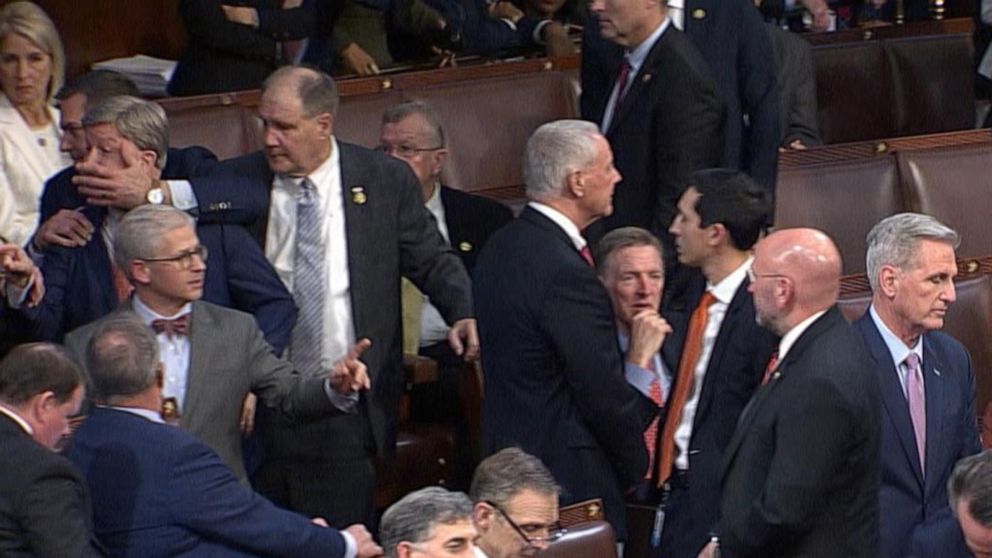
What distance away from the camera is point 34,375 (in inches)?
165

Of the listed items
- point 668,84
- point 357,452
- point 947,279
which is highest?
point 668,84

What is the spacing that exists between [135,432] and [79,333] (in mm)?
438

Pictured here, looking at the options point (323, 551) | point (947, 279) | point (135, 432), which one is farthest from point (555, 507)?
point (947, 279)

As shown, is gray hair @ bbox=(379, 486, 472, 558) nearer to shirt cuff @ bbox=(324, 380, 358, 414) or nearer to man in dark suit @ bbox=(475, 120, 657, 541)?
shirt cuff @ bbox=(324, 380, 358, 414)

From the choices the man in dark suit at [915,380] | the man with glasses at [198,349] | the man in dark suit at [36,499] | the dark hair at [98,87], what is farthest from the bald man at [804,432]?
the dark hair at [98,87]

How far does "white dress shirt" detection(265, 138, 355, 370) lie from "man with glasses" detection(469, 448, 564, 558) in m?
0.81

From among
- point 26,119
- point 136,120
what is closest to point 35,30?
point 26,119

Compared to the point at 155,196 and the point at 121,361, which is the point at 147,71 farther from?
the point at 121,361

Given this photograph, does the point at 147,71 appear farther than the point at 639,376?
Yes

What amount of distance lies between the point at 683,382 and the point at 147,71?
105 inches

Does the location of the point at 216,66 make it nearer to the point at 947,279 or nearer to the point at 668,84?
the point at 668,84

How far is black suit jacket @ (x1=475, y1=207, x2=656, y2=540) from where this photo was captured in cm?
483

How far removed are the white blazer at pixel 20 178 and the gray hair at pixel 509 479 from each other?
4.99ft

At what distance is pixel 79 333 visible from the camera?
182 inches
